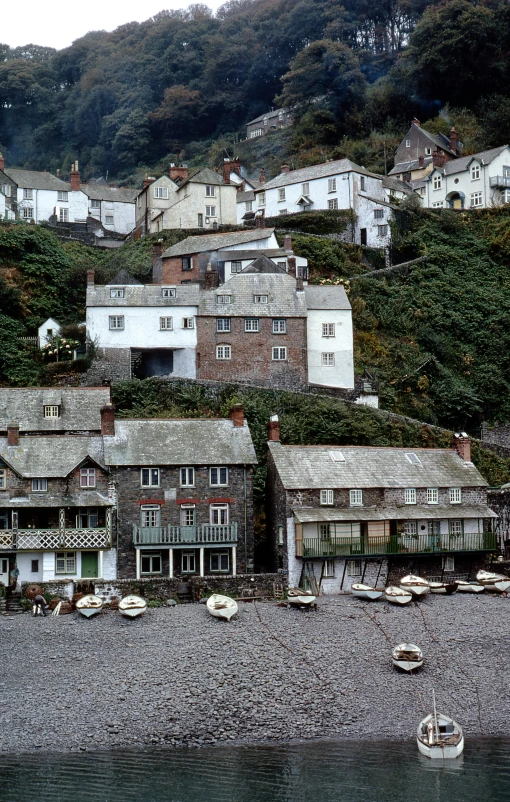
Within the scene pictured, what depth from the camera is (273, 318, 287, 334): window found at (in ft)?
212

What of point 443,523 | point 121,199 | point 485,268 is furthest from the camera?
point 121,199

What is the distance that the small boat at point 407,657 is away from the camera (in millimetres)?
39125

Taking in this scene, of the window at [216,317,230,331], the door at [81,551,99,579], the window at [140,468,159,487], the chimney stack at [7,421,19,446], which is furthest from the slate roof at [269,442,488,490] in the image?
the window at [216,317,230,331]

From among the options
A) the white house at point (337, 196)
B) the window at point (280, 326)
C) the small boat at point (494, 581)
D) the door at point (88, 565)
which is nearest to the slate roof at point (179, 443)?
the door at point (88, 565)

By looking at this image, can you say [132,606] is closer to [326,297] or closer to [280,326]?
[280,326]

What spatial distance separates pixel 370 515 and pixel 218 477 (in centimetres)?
687

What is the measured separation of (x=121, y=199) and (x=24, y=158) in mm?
47600

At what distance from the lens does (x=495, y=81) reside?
11062cm

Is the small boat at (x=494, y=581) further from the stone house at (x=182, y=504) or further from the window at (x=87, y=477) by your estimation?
the window at (x=87, y=477)

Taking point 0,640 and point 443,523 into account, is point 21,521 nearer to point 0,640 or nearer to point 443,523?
point 0,640

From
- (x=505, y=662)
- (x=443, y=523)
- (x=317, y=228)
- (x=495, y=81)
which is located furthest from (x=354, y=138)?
(x=505, y=662)

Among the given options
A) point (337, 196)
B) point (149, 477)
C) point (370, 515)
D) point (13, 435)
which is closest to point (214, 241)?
point (337, 196)

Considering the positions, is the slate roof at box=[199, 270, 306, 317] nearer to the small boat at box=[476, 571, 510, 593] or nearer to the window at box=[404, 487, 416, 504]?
the window at box=[404, 487, 416, 504]

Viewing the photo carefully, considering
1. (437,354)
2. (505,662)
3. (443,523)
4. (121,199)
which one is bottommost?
(505,662)
